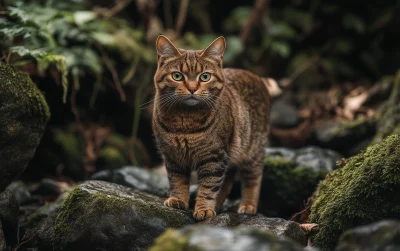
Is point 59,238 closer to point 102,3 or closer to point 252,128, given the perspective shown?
point 252,128

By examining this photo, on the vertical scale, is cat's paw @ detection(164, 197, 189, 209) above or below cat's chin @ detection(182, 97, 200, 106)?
below

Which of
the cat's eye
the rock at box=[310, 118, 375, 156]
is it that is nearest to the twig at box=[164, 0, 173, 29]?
A: the rock at box=[310, 118, 375, 156]

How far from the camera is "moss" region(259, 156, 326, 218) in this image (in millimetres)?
5285

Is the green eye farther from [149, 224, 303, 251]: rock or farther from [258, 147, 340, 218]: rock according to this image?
[149, 224, 303, 251]: rock

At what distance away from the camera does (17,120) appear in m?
3.93

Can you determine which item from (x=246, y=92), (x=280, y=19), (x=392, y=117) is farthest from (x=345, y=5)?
(x=246, y=92)

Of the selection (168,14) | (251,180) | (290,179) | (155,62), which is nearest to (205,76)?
(251,180)

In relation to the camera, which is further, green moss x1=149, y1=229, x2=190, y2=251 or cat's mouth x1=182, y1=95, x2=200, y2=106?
cat's mouth x1=182, y1=95, x2=200, y2=106

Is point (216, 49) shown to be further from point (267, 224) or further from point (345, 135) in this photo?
point (345, 135)

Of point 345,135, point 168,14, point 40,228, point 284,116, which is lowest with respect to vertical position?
point 40,228

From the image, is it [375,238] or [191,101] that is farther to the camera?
[191,101]

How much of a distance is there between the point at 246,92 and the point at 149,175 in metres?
1.62

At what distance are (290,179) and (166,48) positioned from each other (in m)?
2.24

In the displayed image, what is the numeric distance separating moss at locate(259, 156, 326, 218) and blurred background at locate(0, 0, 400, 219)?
1062mm
